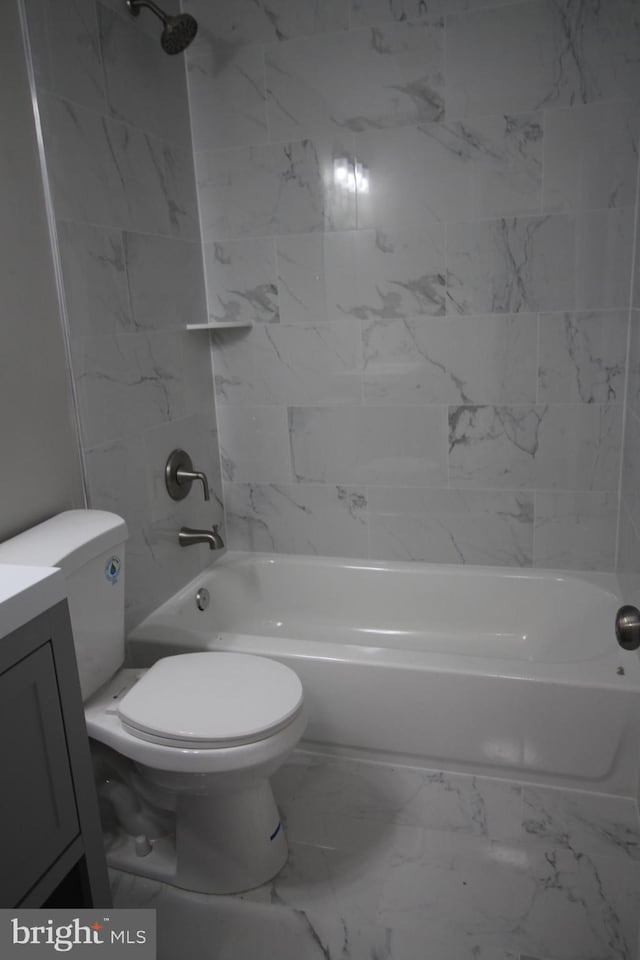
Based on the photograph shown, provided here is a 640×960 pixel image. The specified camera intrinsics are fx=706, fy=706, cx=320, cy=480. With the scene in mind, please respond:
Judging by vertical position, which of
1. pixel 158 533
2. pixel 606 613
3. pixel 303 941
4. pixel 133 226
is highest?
pixel 133 226

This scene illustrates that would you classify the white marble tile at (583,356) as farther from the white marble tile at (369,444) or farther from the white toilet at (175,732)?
the white toilet at (175,732)

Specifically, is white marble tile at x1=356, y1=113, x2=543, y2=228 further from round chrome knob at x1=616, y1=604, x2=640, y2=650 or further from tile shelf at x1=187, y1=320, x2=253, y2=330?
round chrome knob at x1=616, y1=604, x2=640, y2=650

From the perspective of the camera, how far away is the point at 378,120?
237 cm

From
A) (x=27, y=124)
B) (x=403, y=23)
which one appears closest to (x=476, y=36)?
(x=403, y=23)

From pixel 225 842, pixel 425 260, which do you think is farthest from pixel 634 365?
pixel 225 842

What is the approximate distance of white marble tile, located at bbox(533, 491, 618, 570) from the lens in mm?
2471

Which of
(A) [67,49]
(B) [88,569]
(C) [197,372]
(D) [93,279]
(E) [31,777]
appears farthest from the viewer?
(C) [197,372]

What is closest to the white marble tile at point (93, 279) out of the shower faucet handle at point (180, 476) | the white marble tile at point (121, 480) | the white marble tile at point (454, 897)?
the white marble tile at point (121, 480)

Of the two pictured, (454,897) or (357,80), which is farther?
(357,80)

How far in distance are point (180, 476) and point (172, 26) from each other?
1.36 m

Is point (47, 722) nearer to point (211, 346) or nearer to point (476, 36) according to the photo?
point (211, 346)

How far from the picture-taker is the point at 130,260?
2.16 m

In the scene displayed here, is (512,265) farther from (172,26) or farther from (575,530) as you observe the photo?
(172,26)

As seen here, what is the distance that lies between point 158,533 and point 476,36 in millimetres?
1891
